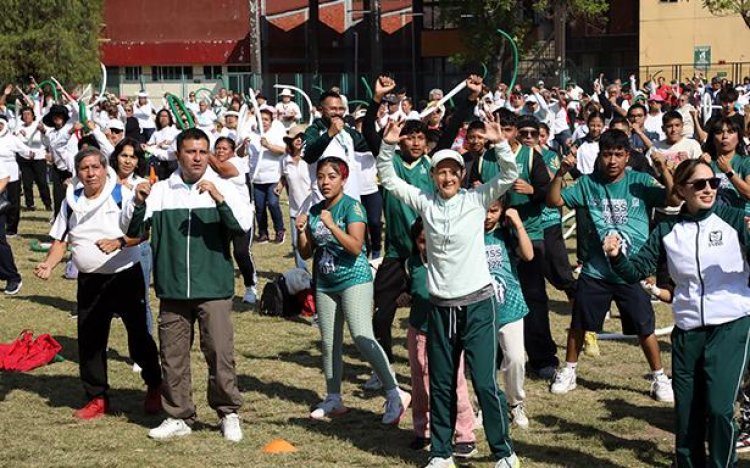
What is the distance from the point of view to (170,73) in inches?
2697

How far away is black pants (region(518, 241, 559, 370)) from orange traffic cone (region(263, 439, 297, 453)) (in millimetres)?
2470

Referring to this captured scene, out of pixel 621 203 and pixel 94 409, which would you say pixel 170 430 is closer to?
pixel 94 409

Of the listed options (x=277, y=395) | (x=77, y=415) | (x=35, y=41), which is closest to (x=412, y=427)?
(x=277, y=395)

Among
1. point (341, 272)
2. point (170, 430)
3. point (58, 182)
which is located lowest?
point (170, 430)

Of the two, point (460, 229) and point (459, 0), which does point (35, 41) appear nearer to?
point (459, 0)

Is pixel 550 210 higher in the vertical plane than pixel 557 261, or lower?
higher

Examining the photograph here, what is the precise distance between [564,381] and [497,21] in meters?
43.9

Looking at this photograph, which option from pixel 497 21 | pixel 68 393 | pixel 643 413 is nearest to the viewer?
pixel 643 413

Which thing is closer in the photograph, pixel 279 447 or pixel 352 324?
pixel 279 447

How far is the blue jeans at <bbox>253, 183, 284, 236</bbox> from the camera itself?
682 inches

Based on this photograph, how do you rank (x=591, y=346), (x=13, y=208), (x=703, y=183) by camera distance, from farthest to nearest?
(x=13, y=208) → (x=591, y=346) → (x=703, y=183)

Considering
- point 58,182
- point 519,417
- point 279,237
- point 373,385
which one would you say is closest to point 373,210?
point 279,237

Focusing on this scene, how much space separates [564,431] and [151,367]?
112 inches

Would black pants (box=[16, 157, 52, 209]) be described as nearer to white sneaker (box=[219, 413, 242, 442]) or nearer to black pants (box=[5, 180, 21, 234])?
black pants (box=[5, 180, 21, 234])
